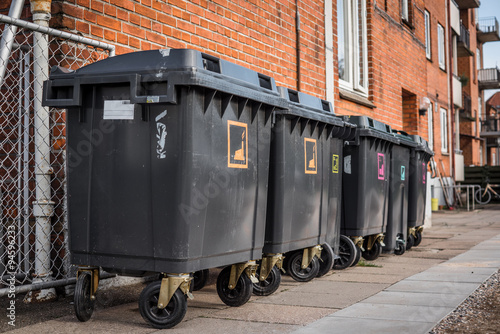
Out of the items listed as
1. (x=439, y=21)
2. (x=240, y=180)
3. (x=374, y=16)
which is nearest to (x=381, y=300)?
(x=240, y=180)

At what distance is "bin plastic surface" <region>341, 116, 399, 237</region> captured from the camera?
6.43 metres

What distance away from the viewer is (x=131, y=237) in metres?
3.79

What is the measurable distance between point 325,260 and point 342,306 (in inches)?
52.6

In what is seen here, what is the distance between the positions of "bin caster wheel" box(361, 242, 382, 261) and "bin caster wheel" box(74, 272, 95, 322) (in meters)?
4.11

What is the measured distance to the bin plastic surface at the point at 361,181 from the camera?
6.43 metres

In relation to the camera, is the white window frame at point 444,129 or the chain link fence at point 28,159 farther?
the white window frame at point 444,129

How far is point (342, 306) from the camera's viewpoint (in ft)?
14.5

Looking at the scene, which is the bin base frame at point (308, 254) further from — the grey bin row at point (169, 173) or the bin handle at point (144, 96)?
the bin handle at point (144, 96)

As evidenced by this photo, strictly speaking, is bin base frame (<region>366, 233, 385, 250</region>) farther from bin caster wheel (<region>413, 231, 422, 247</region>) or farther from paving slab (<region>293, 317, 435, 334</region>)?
paving slab (<region>293, 317, 435, 334</region>)

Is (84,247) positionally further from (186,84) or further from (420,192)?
(420,192)

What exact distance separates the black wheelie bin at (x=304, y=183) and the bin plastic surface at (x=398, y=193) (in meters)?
1.57

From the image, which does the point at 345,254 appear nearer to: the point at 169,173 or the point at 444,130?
the point at 169,173

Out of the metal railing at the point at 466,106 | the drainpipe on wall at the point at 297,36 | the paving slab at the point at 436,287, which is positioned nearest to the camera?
the paving slab at the point at 436,287

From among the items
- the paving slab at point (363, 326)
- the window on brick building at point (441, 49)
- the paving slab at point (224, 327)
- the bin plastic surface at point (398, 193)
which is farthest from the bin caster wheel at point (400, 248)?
the window on brick building at point (441, 49)
